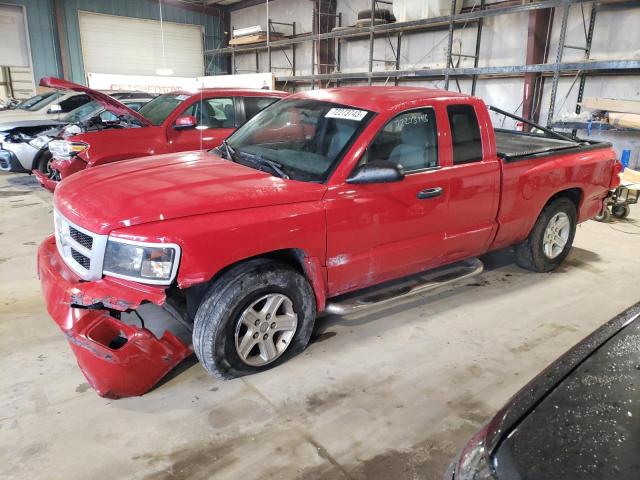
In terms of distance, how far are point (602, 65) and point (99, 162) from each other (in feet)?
26.9

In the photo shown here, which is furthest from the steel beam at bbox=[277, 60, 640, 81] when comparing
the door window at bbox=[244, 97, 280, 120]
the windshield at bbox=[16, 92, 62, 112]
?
the windshield at bbox=[16, 92, 62, 112]

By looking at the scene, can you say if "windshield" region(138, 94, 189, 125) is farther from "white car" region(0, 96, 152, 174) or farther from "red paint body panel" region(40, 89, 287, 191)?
"white car" region(0, 96, 152, 174)

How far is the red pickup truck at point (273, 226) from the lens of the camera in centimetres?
259

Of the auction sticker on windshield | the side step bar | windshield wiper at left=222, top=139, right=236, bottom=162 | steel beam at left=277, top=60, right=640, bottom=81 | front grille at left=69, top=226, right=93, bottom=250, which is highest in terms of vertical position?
steel beam at left=277, top=60, right=640, bottom=81

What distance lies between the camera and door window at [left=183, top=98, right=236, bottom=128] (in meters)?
6.83

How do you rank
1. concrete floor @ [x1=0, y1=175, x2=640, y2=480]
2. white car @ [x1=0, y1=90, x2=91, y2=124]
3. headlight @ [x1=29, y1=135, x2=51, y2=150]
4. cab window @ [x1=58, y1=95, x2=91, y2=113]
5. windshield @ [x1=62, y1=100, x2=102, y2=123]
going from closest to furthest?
1. concrete floor @ [x1=0, y1=175, x2=640, y2=480]
2. headlight @ [x1=29, y1=135, x2=51, y2=150]
3. windshield @ [x1=62, y1=100, x2=102, y2=123]
4. white car @ [x1=0, y1=90, x2=91, y2=124]
5. cab window @ [x1=58, y1=95, x2=91, y2=113]

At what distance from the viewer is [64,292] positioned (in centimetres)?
260

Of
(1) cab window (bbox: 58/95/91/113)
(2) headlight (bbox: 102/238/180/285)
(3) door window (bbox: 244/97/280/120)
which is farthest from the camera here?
(1) cab window (bbox: 58/95/91/113)

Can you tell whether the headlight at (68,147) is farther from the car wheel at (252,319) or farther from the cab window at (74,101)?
the car wheel at (252,319)

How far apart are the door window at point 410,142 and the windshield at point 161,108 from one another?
428 centimetres

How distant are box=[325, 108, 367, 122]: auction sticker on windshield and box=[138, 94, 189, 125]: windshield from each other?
3.91 m

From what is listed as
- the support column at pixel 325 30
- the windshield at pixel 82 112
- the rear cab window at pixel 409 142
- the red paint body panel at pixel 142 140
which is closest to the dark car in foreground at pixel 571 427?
the rear cab window at pixel 409 142

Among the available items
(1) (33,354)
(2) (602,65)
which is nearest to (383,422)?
(1) (33,354)

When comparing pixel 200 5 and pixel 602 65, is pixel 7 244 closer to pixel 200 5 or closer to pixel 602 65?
pixel 602 65
